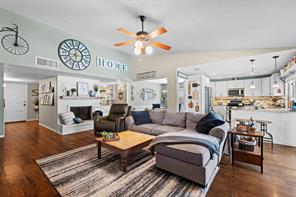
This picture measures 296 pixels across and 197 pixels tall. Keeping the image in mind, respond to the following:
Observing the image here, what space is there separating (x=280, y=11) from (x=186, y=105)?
434 centimetres

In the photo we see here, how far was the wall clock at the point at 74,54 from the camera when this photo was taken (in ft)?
14.2

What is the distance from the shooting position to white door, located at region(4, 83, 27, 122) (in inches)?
259

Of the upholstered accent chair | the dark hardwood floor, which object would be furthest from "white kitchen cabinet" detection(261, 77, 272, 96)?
the upholstered accent chair

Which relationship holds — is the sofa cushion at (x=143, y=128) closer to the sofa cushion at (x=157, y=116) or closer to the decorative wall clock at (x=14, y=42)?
the sofa cushion at (x=157, y=116)

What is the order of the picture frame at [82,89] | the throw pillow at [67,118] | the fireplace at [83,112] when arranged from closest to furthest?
the throw pillow at [67,118] → the picture frame at [82,89] → the fireplace at [83,112]

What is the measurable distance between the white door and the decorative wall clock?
482 centimetres

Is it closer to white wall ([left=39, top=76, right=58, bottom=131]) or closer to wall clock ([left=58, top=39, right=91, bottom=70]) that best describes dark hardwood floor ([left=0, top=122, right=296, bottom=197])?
white wall ([left=39, top=76, right=58, bottom=131])

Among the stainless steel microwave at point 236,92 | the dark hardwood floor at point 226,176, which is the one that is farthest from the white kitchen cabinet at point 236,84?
the dark hardwood floor at point 226,176

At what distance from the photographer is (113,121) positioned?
4.03 metres

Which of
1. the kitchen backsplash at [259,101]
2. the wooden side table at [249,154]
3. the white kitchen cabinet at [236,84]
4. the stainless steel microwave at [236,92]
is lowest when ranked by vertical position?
the wooden side table at [249,154]

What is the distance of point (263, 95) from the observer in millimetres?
6047

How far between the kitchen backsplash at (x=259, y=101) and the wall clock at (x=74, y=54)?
6863 millimetres

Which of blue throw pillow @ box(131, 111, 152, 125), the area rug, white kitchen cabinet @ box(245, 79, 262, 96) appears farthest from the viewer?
white kitchen cabinet @ box(245, 79, 262, 96)

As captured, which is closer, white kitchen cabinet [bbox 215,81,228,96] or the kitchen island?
the kitchen island
